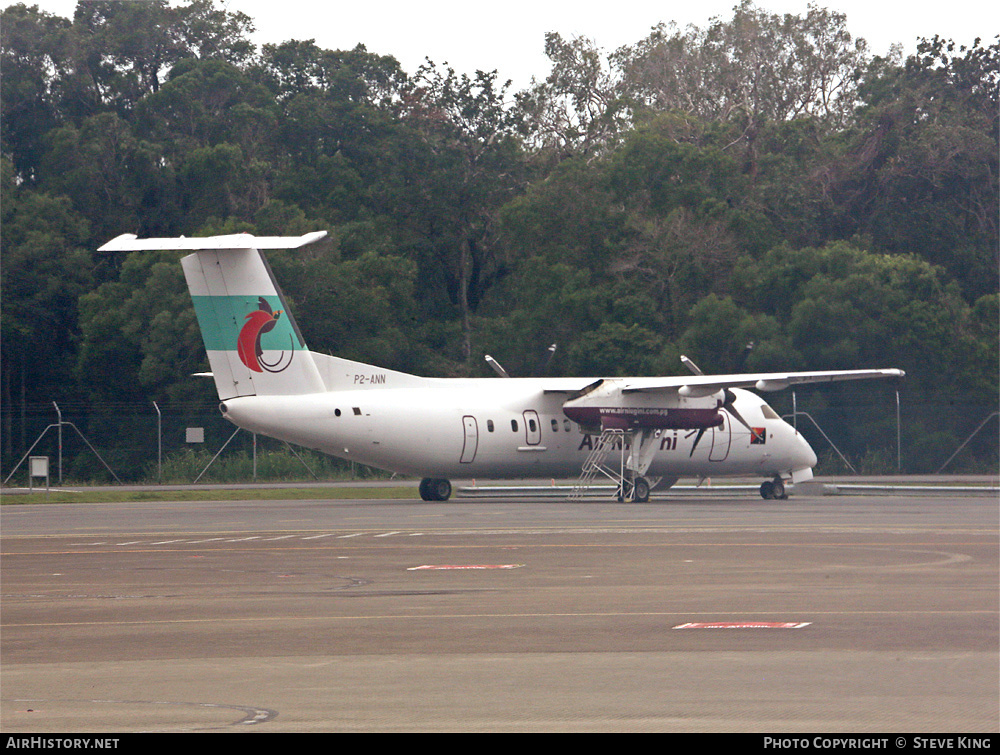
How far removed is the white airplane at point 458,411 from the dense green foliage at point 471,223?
1400 centimetres

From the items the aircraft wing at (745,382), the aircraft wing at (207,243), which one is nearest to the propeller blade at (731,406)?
the aircraft wing at (745,382)

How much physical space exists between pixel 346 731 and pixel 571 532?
1542 cm

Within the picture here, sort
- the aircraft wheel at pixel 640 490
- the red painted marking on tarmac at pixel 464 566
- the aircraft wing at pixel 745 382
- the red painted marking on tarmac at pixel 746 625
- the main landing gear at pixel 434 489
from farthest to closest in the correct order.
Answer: the main landing gear at pixel 434 489, the aircraft wheel at pixel 640 490, the aircraft wing at pixel 745 382, the red painted marking on tarmac at pixel 464 566, the red painted marking on tarmac at pixel 746 625

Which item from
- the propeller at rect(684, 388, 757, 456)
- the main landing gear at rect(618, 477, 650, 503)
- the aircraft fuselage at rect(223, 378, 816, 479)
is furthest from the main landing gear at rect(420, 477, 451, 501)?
the propeller at rect(684, 388, 757, 456)

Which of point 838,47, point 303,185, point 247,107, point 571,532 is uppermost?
point 838,47

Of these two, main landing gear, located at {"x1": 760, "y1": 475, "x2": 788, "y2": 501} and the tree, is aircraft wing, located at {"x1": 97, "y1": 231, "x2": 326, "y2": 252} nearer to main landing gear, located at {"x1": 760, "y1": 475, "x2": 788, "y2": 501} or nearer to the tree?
main landing gear, located at {"x1": 760, "y1": 475, "x2": 788, "y2": 501}

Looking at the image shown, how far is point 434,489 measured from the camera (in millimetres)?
33938

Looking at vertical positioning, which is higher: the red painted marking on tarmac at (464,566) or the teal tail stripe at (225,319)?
the teal tail stripe at (225,319)

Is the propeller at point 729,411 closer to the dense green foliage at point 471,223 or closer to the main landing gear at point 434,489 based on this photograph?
the main landing gear at point 434,489

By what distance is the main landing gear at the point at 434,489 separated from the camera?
3391 cm

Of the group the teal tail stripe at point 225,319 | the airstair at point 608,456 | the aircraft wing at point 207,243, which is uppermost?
the aircraft wing at point 207,243

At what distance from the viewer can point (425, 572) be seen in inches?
645

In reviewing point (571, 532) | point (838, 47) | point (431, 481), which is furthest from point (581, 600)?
point (838, 47)
